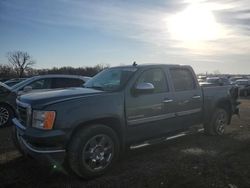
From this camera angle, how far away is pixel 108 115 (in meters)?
5.36

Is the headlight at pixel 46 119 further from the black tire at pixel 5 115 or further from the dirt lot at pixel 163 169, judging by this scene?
the black tire at pixel 5 115

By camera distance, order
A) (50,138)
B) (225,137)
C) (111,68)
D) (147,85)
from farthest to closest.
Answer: (225,137) → (111,68) → (147,85) → (50,138)

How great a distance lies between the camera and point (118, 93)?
18.4ft

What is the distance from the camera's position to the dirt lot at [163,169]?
16.4 ft

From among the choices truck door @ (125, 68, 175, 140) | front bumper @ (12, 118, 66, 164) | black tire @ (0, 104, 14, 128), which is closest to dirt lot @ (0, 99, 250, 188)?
front bumper @ (12, 118, 66, 164)

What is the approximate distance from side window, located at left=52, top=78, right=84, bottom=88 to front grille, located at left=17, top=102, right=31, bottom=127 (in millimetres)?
6460

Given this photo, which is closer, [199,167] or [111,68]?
[199,167]

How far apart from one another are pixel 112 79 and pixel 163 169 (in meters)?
2.06

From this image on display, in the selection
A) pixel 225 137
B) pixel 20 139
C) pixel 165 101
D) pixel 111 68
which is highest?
pixel 111 68

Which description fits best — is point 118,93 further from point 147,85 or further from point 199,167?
point 199,167

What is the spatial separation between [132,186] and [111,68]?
295 centimetres


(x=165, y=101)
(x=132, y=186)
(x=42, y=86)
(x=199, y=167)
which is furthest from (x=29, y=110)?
(x=42, y=86)

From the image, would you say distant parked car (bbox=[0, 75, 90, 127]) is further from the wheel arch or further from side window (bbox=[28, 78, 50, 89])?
the wheel arch

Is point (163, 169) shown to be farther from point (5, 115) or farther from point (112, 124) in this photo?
point (5, 115)
